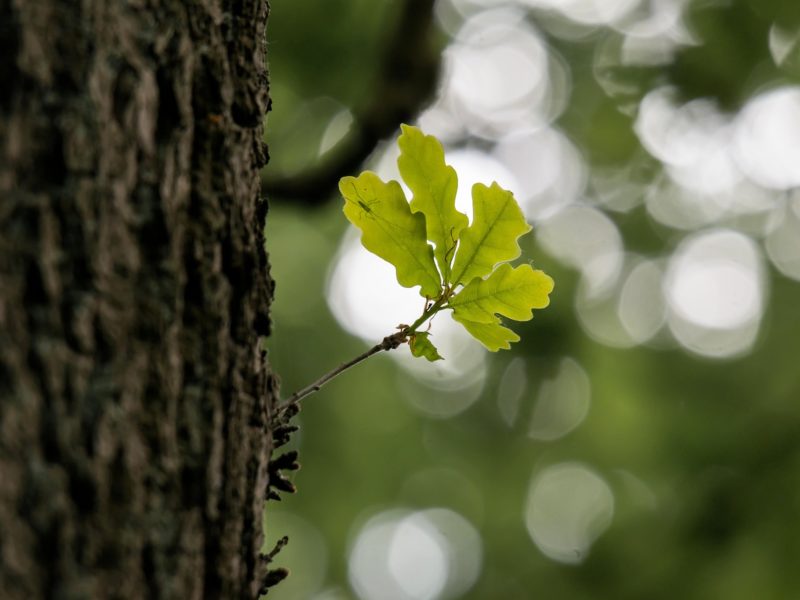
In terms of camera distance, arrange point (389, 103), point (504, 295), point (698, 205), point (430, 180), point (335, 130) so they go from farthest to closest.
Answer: point (698, 205), point (335, 130), point (389, 103), point (504, 295), point (430, 180)

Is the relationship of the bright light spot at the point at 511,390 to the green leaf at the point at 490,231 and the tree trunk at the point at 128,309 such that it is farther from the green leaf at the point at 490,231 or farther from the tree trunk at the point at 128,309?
the tree trunk at the point at 128,309

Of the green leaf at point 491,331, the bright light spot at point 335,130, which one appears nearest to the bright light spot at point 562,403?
the bright light spot at point 335,130

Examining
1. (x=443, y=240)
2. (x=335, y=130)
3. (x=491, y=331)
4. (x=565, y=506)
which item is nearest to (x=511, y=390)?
(x=565, y=506)

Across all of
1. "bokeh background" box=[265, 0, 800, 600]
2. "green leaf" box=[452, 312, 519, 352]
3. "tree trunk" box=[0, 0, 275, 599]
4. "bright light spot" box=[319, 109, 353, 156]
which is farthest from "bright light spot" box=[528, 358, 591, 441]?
"tree trunk" box=[0, 0, 275, 599]

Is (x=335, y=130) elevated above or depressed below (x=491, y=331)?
above

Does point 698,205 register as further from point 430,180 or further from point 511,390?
point 430,180

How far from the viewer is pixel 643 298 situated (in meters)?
10.4

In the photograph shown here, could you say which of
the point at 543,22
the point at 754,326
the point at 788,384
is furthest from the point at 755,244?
the point at 543,22

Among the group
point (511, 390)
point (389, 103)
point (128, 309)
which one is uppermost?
point (511, 390)

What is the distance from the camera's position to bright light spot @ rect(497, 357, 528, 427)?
978 cm

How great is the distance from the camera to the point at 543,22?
31.0 ft

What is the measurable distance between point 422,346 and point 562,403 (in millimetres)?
8820

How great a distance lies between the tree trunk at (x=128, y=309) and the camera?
33.1 inches

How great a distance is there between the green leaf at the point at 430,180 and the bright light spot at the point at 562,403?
27.4ft
